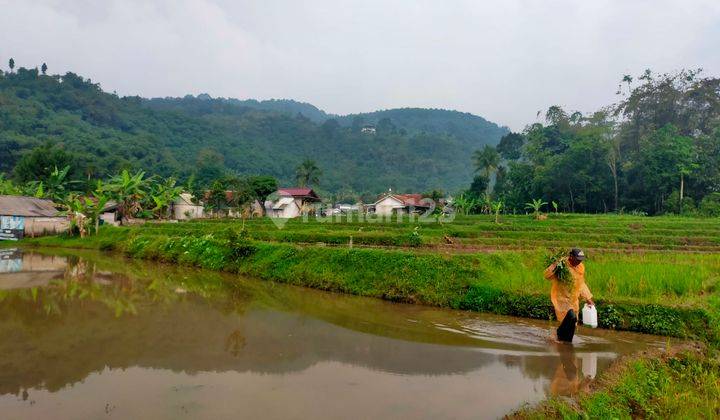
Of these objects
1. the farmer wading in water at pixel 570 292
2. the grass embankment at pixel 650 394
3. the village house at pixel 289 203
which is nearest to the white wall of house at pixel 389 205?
the village house at pixel 289 203

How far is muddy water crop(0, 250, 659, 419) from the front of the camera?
6355mm

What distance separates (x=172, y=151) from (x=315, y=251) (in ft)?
334

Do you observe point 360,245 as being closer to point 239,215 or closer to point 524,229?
point 524,229

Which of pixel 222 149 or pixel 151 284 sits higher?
pixel 222 149

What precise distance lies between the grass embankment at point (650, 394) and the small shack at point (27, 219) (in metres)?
36.9

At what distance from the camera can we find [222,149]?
394 feet

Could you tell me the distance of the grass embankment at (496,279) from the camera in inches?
416

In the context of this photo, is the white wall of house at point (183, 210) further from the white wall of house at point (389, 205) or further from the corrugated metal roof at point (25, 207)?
the white wall of house at point (389, 205)

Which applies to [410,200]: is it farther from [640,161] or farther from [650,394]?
[650,394]

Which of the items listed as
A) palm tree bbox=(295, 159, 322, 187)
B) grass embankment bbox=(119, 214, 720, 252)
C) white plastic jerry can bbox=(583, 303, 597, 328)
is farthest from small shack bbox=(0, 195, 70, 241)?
white plastic jerry can bbox=(583, 303, 597, 328)

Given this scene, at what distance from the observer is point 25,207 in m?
33.9

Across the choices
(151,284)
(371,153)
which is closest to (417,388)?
(151,284)

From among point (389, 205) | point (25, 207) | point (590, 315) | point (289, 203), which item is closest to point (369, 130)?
point (389, 205)

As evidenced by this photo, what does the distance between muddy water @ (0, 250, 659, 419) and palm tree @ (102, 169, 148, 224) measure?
20499 mm
